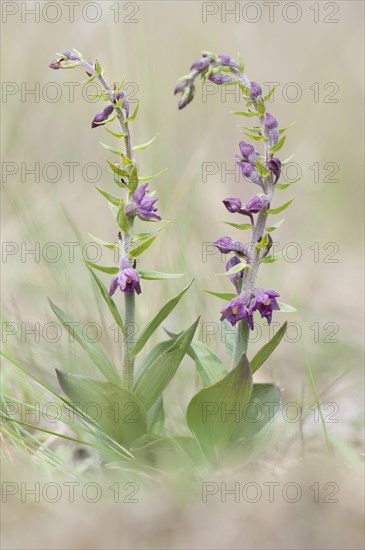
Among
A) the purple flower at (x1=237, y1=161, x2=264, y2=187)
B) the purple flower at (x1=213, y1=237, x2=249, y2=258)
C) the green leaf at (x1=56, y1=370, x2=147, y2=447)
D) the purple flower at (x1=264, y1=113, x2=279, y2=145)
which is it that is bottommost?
the green leaf at (x1=56, y1=370, x2=147, y2=447)

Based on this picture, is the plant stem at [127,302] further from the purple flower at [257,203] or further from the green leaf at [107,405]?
the purple flower at [257,203]

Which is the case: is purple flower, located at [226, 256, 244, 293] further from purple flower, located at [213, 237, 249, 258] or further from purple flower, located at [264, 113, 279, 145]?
purple flower, located at [264, 113, 279, 145]

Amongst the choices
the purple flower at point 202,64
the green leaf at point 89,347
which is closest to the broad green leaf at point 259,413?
the green leaf at point 89,347

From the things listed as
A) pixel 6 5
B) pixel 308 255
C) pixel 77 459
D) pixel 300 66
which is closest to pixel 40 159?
pixel 6 5

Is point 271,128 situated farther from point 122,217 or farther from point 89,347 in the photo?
point 89,347

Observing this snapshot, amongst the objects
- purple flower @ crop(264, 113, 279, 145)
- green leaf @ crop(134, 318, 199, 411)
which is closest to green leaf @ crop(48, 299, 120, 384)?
green leaf @ crop(134, 318, 199, 411)

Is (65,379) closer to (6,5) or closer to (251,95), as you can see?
(251,95)

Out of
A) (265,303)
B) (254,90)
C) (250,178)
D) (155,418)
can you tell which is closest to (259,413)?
(155,418)

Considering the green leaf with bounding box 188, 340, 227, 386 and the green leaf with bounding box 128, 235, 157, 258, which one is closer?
the green leaf with bounding box 128, 235, 157, 258
